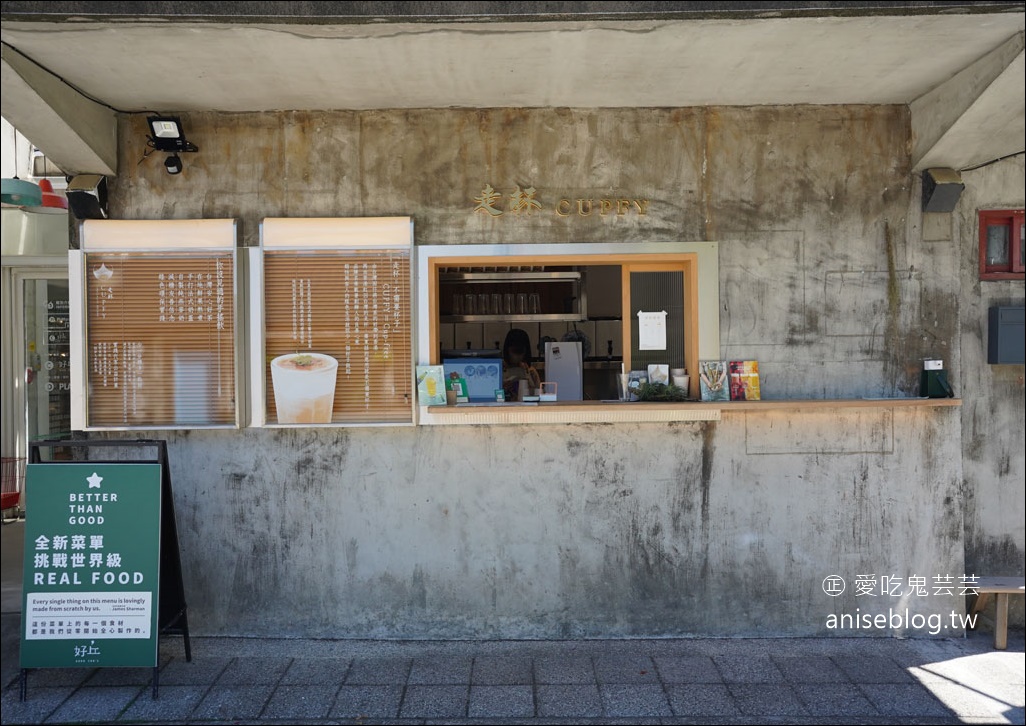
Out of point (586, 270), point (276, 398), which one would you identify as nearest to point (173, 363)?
point (276, 398)

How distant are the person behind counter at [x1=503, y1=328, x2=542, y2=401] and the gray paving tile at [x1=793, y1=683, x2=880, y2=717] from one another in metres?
2.87

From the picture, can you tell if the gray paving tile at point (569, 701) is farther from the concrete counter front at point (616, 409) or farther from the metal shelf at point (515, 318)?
the metal shelf at point (515, 318)

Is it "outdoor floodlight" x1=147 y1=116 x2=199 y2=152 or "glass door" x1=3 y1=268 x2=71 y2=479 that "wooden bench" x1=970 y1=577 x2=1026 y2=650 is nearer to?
"outdoor floodlight" x1=147 y1=116 x2=199 y2=152

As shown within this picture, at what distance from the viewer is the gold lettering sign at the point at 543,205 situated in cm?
546

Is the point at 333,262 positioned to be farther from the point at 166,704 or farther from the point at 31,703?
the point at 31,703

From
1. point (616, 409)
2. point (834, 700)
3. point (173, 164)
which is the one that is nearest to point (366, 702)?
point (616, 409)

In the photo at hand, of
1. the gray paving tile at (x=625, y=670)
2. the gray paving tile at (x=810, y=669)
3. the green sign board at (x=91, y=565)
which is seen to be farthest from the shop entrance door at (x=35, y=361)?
the gray paving tile at (x=810, y=669)

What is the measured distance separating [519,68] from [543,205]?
106 cm

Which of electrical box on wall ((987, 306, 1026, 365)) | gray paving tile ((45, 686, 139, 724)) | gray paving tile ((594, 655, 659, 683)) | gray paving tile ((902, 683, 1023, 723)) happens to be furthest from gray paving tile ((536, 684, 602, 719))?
electrical box on wall ((987, 306, 1026, 365))

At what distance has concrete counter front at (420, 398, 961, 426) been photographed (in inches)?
204

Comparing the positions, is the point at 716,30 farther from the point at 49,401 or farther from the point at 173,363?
the point at 49,401

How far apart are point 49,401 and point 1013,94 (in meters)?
8.35

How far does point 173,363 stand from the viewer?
5.47m

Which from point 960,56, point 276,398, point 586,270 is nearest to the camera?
point 960,56
